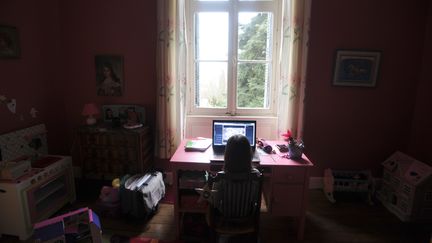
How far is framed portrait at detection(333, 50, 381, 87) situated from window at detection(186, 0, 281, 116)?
0.72 meters

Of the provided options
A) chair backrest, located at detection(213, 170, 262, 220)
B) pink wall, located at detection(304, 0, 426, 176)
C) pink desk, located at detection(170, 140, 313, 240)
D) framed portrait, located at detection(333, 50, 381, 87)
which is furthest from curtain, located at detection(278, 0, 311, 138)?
chair backrest, located at detection(213, 170, 262, 220)

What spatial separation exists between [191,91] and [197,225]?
5.22 ft

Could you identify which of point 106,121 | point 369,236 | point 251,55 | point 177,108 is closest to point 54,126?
point 106,121

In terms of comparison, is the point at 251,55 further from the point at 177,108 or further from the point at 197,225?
the point at 197,225

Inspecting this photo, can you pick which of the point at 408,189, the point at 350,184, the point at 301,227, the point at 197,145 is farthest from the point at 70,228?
the point at 408,189

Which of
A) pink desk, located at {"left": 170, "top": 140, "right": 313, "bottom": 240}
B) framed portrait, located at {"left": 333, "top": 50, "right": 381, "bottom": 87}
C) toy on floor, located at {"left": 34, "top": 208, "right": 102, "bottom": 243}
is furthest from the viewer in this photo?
framed portrait, located at {"left": 333, "top": 50, "right": 381, "bottom": 87}

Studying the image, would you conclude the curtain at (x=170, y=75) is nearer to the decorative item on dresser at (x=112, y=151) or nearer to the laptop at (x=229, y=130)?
the decorative item on dresser at (x=112, y=151)

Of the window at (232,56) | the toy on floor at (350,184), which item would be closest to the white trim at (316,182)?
the toy on floor at (350,184)

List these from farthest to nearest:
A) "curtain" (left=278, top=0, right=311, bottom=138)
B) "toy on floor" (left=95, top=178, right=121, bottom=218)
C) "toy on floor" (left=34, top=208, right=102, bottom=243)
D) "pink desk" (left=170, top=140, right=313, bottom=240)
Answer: "curtain" (left=278, top=0, right=311, bottom=138) → "toy on floor" (left=95, top=178, right=121, bottom=218) → "pink desk" (left=170, top=140, right=313, bottom=240) → "toy on floor" (left=34, top=208, right=102, bottom=243)

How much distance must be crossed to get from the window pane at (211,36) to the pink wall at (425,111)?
86.3 inches

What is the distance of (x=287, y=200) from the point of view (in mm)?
2277

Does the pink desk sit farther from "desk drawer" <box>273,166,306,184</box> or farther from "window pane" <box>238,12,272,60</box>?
"window pane" <box>238,12,272,60</box>

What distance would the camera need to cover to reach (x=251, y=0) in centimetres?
304

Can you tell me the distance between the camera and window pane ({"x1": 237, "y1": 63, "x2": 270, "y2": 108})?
3189 mm
